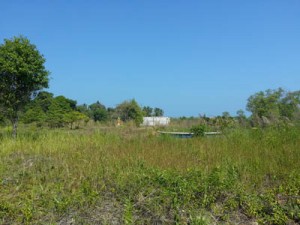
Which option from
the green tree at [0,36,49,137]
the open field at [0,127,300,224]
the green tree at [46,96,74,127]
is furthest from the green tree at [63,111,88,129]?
the open field at [0,127,300,224]

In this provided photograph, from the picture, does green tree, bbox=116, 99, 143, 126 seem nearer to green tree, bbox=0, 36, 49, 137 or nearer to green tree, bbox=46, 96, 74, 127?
green tree, bbox=46, 96, 74, 127

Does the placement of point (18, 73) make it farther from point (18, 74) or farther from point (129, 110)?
point (129, 110)

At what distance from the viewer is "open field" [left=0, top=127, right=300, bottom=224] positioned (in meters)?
3.08

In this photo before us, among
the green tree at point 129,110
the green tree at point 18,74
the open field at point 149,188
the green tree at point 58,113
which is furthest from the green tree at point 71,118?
the open field at point 149,188

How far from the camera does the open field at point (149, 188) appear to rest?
308 centimetres

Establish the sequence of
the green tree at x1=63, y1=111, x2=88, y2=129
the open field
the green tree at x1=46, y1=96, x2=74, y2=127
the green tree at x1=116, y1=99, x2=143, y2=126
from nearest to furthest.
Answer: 1. the open field
2. the green tree at x1=46, y1=96, x2=74, y2=127
3. the green tree at x1=63, y1=111, x2=88, y2=129
4. the green tree at x1=116, y1=99, x2=143, y2=126

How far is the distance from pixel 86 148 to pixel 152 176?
256 cm

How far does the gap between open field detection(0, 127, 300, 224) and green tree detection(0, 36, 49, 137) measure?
8.24 feet

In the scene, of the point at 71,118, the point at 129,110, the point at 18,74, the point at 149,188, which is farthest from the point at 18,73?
the point at 129,110

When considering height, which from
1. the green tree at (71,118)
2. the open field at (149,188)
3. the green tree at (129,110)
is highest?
the green tree at (129,110)

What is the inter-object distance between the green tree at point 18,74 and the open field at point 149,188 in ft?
8.24

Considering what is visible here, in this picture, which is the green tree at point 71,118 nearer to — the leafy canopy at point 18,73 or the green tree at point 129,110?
the green tree at point 129,110

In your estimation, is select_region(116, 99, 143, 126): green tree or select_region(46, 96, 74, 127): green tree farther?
select_region(116, 99, 143, 126): green tree

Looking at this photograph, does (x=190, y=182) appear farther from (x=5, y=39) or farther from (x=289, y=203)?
(x=5, y=39)
